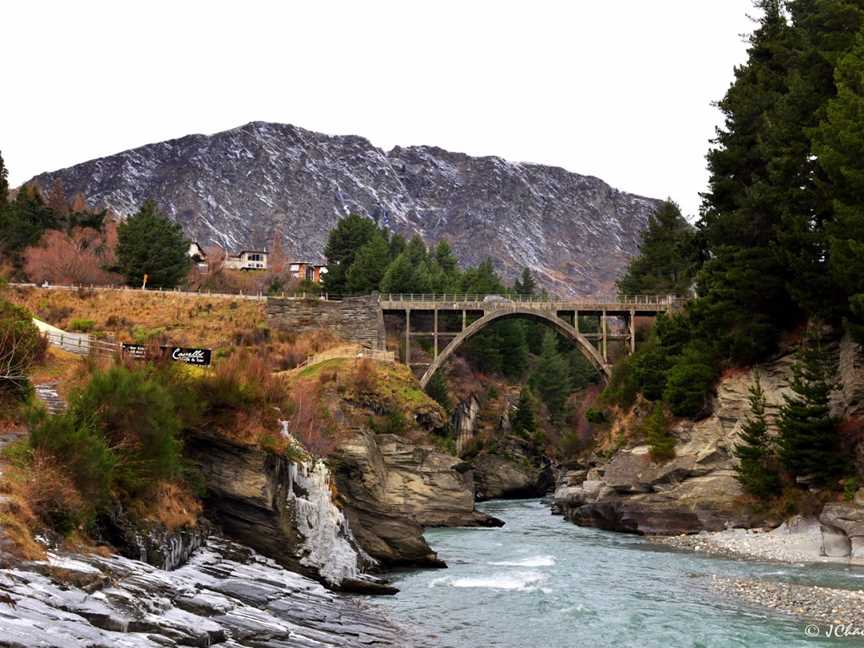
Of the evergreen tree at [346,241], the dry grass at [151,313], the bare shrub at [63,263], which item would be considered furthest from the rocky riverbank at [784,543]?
the evergreen tree at [346,241]

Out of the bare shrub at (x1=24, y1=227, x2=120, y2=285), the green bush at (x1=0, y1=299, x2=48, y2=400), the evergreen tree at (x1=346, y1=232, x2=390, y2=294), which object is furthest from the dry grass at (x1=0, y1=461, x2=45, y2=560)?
the bare shrub at (x1=24, y1=227, x2=120, y2=285)

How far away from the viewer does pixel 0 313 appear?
2231cm

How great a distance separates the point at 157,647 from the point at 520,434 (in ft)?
258

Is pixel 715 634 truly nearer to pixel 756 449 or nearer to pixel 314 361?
pixel 756 449

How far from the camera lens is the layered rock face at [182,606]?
11023 mm

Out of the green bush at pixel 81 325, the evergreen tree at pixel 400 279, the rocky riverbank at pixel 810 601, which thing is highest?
the evergreen tree at pixel 400 279

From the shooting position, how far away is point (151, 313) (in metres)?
77.3

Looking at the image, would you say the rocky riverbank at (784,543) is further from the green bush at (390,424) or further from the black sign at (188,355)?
the green bush at (390,424)

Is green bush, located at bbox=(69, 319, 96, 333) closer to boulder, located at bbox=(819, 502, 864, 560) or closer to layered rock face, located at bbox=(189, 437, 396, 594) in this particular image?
layered rock face, located at bbox=(189, 437, 396, 594)

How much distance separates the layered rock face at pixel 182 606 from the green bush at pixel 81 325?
53.2 metres

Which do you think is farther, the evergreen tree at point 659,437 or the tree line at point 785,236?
the evergreen tree at point 659,437

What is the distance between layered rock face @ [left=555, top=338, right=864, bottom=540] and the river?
411cm

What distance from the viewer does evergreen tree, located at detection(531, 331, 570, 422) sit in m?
99.8

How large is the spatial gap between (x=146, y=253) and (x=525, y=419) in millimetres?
40734
